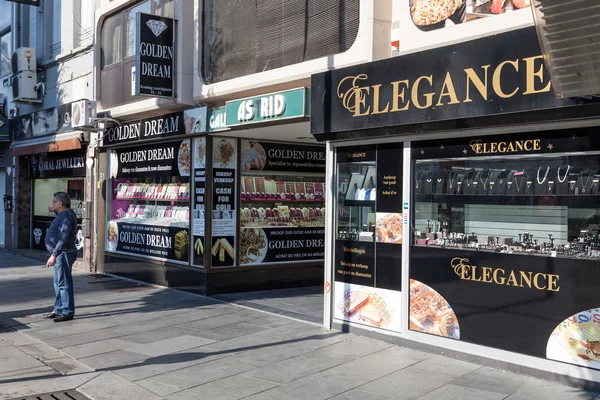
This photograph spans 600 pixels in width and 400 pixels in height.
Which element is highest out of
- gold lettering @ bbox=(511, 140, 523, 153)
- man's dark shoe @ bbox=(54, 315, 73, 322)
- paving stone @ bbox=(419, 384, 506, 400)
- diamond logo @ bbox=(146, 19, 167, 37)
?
diamond logo @ bbox=(146, 19, 167, 37)

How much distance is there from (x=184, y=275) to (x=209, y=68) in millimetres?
3825

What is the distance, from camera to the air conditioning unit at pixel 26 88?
16562mm

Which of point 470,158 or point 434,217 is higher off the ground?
point 470,158

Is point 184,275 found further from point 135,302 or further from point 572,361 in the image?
point 572,361

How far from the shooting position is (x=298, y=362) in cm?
665

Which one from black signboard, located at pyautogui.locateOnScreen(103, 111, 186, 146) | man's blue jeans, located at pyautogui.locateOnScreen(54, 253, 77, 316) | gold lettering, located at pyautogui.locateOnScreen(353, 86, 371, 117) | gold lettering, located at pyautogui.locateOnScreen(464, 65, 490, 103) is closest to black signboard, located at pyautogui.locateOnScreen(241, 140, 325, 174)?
black signboard, located at pyautogui.locateOnScreen(103, 111, 186, 146)

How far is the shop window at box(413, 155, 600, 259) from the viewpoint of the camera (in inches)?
225

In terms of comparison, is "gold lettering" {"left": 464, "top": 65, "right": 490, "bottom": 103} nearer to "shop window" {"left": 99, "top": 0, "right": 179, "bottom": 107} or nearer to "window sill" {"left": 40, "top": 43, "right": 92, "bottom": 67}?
"shop window" {"left": 99, "top": 0, "right": 179, "bottom": 107}

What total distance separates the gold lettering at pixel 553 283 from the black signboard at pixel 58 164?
1203 cm

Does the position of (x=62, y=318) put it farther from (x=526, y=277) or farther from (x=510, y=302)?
(x=526, y=277)

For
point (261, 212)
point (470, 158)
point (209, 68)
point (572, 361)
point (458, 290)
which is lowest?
point (572, 361)

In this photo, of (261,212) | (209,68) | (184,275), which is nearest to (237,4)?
(209,68)

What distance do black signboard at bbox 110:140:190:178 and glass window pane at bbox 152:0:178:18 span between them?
2439 millimetres

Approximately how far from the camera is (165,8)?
1164 cm
